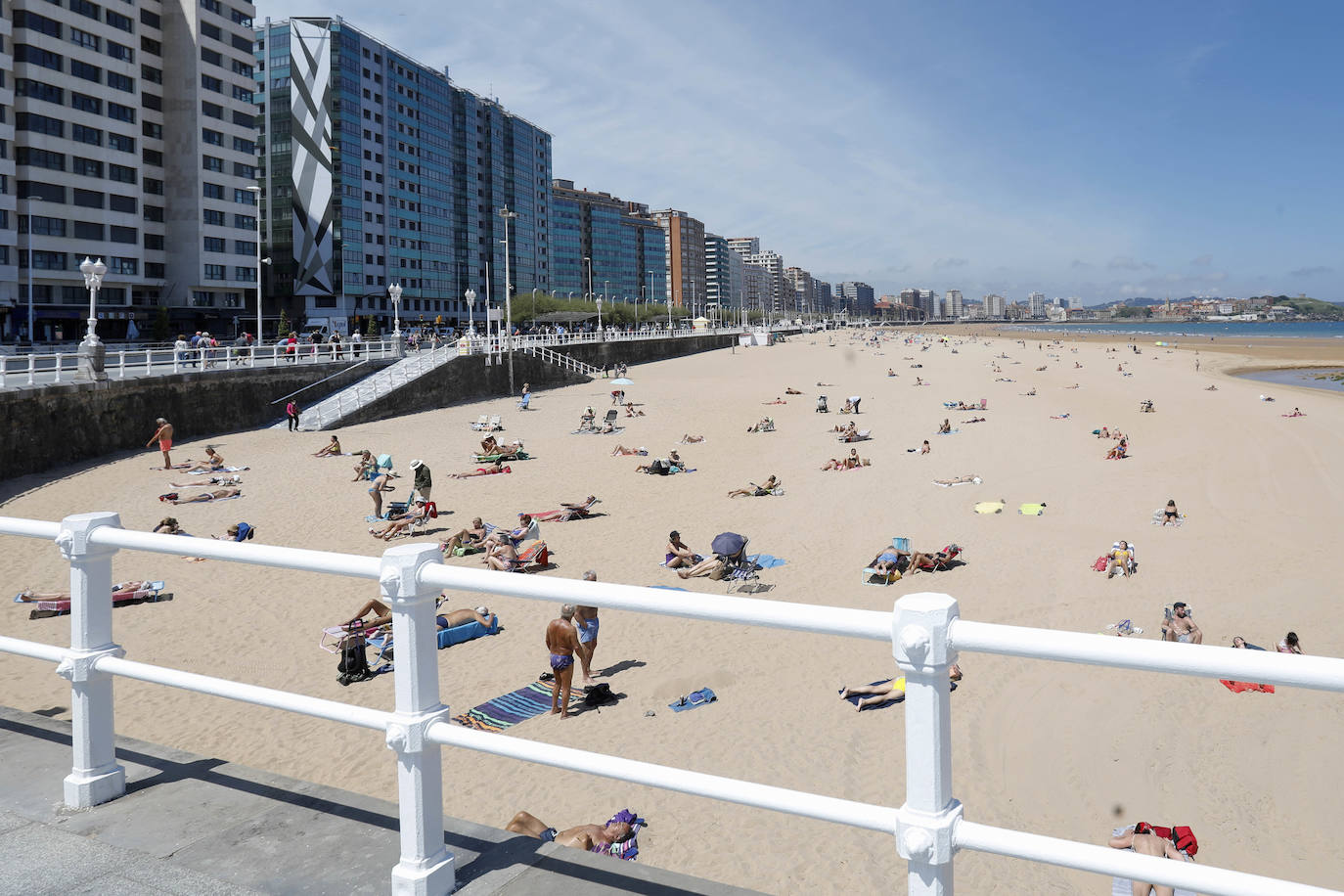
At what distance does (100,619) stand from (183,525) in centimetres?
1621

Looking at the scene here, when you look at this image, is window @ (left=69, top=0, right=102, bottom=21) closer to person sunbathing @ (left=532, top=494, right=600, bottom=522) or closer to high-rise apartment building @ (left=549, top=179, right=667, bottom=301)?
person sunbathing @ (left=532, top=494, right=600, bottom=522)

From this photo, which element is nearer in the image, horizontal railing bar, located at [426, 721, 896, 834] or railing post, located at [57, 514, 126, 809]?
horizontal railing bar, located at [426, 721, 896, 834]

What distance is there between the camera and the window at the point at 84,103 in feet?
189

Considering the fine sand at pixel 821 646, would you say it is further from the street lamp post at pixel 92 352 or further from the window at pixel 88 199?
the window at pixel 88 199

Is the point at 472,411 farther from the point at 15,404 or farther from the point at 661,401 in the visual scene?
the point at 15,404

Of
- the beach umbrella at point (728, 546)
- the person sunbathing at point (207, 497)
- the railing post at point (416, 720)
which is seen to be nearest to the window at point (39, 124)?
the person sunbathing at point (207, 497)

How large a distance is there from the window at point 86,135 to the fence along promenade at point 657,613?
67.8 meters

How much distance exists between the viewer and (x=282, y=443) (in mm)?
Answer: 28234

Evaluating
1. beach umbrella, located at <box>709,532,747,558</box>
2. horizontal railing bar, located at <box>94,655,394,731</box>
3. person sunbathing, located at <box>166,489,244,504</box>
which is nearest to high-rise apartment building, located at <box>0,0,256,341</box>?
person sunbathing, located at <box>166,489,244,504</box>

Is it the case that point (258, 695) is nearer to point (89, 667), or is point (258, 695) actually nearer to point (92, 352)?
point (89, 667)

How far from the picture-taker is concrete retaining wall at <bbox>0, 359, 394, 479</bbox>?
856 inches

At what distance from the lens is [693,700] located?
8805 millimetres

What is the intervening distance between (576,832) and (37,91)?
2607 inches

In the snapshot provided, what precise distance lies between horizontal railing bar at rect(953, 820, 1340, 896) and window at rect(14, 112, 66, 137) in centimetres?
6839
